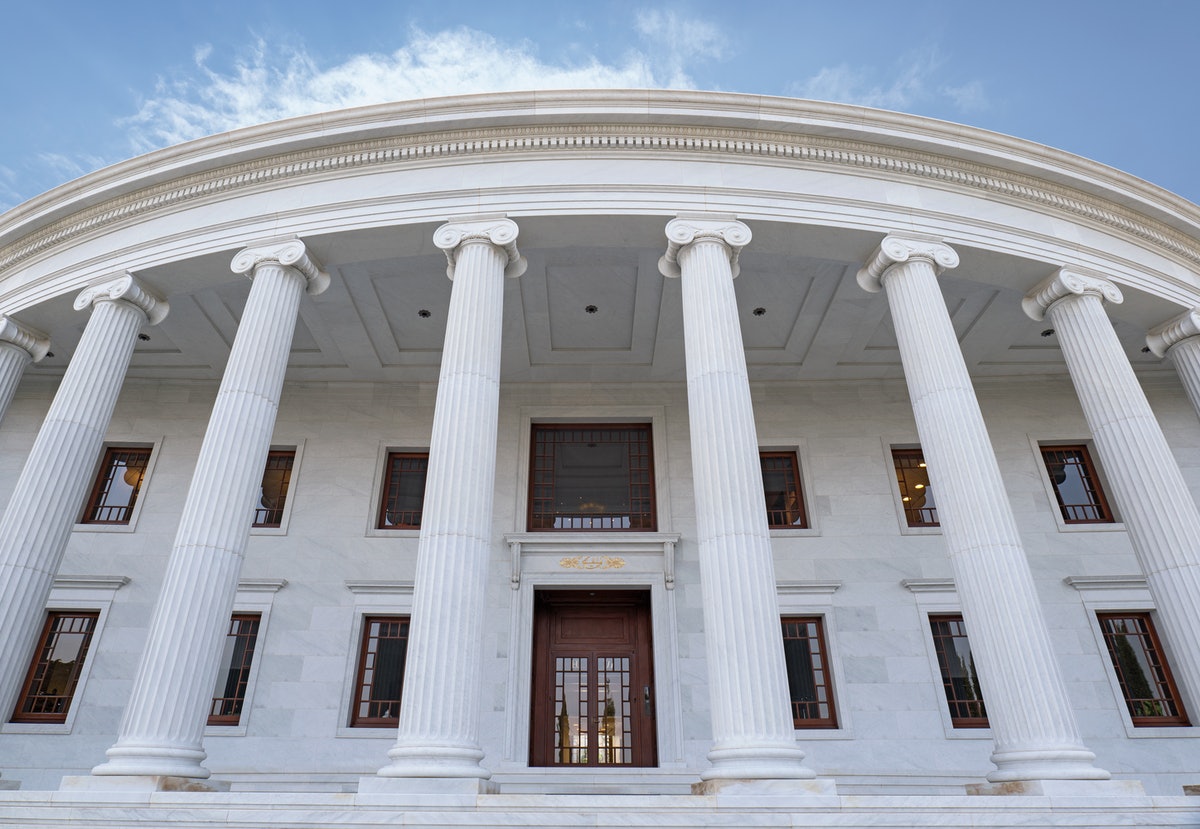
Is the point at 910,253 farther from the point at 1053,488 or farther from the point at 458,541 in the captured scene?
the point at 458,541

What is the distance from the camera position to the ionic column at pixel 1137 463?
37.8 ft

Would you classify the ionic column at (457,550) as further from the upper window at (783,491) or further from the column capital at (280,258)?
the upper window at (783,491)

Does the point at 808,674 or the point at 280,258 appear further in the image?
the point at 808,674

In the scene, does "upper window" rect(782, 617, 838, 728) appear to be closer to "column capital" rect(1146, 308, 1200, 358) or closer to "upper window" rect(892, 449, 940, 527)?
"upper window" rect(892, 449, 940, 527)

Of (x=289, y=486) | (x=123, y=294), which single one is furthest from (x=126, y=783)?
(x=289, y=486)

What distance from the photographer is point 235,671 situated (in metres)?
16.5

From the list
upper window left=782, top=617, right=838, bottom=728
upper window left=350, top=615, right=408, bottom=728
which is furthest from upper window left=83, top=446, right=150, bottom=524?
upper window left=782, top=617, right=838, bottom=728

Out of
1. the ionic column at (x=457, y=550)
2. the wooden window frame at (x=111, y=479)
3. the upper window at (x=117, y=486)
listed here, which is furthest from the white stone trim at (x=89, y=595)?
the ionic column at (x=457, y=550)

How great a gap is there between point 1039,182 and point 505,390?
12.6 meters

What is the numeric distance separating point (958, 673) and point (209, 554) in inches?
583

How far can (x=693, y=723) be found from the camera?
15422 millimetres

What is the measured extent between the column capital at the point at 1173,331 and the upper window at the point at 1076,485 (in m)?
3.59

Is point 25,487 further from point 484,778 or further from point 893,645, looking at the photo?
point 893,645

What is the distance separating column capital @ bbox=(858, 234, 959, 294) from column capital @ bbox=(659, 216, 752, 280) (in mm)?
2509
